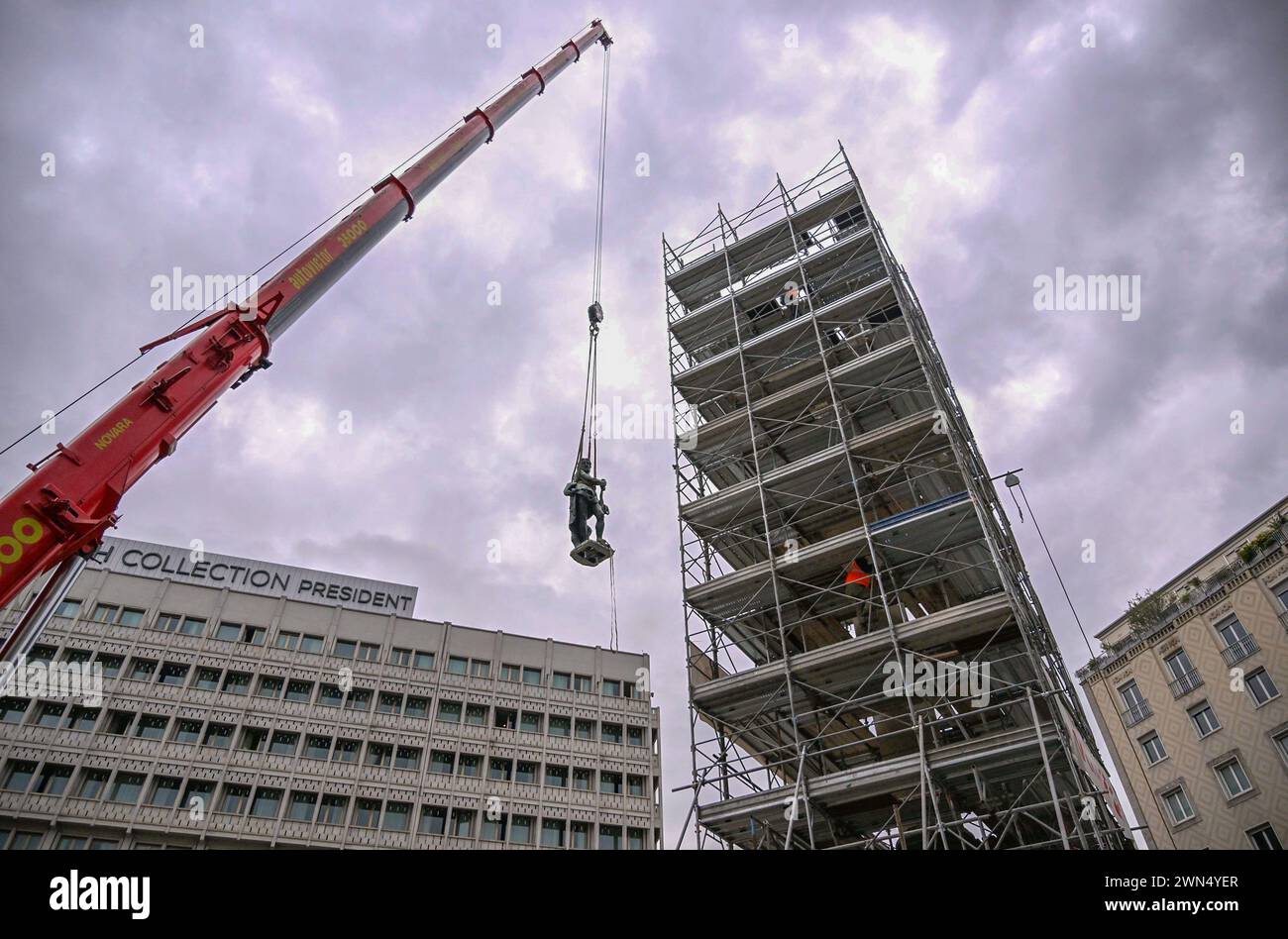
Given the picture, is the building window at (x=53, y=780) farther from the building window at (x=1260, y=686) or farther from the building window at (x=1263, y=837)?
the building window at (x=1260, y=686)

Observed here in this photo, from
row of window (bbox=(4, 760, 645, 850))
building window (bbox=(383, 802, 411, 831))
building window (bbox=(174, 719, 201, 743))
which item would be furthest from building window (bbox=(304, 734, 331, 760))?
building window (bbox=(174, 719, 201, 743))

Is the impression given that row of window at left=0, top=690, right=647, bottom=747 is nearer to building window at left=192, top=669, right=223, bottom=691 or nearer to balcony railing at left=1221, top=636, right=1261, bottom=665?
building window at left=192, top=669, right=223, bottom=691

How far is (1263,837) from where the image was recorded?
32938mm

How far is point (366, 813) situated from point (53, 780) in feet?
46.4

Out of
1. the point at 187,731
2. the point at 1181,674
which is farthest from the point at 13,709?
the point at 1181,674

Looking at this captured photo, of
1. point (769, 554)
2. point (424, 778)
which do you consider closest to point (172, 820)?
point (424, 778)

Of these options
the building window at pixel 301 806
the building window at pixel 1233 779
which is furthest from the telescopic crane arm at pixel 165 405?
the building window at pixel 1233 779

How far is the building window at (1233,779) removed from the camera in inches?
1351

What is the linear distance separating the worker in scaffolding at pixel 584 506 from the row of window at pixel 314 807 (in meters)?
25.9

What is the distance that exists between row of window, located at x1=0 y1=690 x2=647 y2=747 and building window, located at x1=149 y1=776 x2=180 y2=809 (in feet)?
6.10

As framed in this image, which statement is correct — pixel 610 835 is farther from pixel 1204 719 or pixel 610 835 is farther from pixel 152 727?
pixel 1204 719

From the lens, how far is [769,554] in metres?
25.6

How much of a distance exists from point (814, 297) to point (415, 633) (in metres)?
29.8
